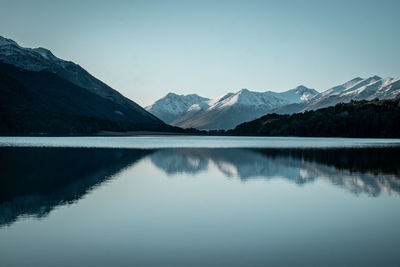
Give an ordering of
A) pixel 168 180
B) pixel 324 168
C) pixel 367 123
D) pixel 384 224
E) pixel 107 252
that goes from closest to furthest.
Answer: pixel 107 252 → pixel 384 224 → pixel 168 180 → pixel 324 168 → pixel 367 123

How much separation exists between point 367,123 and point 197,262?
197 meters

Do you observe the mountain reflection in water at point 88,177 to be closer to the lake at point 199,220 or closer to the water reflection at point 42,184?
the water reflection at point 42,184

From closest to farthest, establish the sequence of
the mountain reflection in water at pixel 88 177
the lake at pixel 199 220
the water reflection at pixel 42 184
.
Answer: the lake at pixel 199 220 < the water reflection at pixel 42 184 < the mountain reflection in water at pixel 88 177

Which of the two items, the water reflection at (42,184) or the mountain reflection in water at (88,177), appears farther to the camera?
the mountain reflection in water at (88,177)

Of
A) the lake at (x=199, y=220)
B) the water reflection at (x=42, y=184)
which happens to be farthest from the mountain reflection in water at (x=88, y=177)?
the lake at (x=199, y=220)

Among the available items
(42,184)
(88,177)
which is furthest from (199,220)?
(88,177)

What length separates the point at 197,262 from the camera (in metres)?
15.6

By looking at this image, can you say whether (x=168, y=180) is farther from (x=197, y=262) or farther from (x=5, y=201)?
(x=197, y=262)

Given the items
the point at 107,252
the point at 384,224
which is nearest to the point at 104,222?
the point at 107,252

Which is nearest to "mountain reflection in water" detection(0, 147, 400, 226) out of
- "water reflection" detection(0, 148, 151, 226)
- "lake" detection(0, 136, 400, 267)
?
"water reflection" detection(0, 148, 151, 226)

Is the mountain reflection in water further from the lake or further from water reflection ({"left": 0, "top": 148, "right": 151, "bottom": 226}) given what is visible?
the lake

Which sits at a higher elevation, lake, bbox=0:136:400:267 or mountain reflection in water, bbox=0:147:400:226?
mountain reflection in water, bbox=0:147:400:226

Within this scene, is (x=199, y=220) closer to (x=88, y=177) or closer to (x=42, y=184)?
(x=42, y=184)

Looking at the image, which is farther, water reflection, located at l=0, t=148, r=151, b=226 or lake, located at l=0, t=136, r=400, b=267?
water reflection, located at l=0, t=148, r=151, b=226
